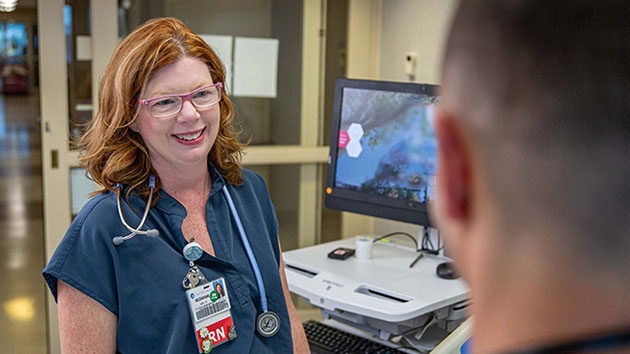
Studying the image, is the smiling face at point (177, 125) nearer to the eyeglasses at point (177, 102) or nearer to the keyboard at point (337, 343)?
the eyeglasses at point (177, 102)

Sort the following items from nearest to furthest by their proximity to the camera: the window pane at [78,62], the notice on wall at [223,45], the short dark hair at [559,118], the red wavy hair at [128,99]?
the short dark hair at [559,118] < the red wavy hair at [128,99] < the window pane at [78,62] < the notice on wall at [223,45]

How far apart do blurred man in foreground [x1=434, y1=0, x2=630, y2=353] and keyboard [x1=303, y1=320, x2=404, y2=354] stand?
167 centimetres

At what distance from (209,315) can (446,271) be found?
1.05 meters

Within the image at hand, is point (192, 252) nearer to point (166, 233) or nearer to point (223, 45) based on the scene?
point (166, 233)

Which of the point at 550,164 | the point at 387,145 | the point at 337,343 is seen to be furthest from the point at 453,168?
the point at 387,145

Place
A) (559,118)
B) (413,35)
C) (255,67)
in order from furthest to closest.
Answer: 1. (255,67)
2. (413,35)
3. (559,118)

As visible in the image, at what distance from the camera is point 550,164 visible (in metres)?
0.41

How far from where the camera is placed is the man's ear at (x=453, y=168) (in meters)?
0.45

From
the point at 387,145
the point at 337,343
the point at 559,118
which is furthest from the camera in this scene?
the point at 387,145

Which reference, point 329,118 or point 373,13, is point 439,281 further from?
point 373,13

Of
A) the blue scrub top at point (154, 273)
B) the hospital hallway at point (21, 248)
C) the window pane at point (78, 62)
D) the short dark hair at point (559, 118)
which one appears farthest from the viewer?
the hospital hallway at point (21, 248)

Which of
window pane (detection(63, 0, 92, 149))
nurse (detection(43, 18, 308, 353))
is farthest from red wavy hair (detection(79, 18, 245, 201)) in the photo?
window pane (detection(63, 0, 92, 149))

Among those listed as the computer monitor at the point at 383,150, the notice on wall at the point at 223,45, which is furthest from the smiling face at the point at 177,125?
the notice on wall at the point at 223,45

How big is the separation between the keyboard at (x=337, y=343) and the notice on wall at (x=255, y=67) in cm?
143
